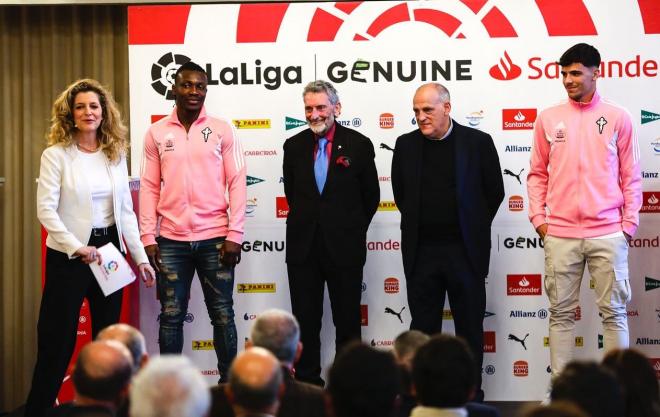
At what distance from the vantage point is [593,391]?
234 centimetres

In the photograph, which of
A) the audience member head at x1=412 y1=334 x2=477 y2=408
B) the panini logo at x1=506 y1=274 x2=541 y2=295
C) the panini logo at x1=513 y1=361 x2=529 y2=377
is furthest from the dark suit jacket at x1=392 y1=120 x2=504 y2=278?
the audience member head at x1=412 y1=334 x2=477 y2=408

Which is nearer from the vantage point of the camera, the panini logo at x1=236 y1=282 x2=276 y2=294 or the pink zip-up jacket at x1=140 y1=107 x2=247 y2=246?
the pink zip-up jacket at x1=140 y1=107 x2=247 y2=246

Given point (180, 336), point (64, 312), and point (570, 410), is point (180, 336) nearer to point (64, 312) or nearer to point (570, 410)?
point (64, 312)

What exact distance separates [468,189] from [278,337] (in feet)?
7.20

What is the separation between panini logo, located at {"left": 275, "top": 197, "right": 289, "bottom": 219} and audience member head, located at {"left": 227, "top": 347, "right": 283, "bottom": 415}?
10.6 ft

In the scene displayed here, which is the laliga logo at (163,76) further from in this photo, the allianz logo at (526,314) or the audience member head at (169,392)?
the audience member head at (169,392)

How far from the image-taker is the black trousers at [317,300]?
5.09 metres

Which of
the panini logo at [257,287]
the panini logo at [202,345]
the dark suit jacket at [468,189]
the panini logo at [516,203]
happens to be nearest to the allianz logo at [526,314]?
the panini logo at [516,203]

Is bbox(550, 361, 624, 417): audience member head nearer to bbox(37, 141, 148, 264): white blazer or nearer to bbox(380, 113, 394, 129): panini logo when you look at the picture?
bbox(37, 141, 148, 264): white blazer

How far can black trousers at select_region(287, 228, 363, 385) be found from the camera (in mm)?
5094

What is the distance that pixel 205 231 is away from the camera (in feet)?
16.4

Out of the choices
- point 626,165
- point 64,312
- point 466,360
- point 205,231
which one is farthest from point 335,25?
point 466,360

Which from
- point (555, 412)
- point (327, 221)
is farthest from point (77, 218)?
point (555, 412)

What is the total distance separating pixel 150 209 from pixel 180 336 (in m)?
0.71
